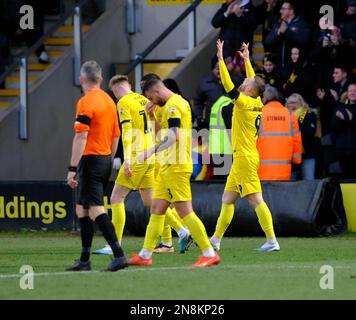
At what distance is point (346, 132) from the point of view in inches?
797

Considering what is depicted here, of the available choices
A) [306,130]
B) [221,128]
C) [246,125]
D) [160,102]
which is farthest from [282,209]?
[160,102]

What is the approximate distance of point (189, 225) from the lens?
1365cm

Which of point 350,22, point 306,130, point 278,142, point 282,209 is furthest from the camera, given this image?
point 350,22

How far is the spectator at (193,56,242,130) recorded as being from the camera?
21.5m

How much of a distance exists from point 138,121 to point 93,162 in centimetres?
272

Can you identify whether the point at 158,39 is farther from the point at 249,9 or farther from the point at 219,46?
the point at 219,46

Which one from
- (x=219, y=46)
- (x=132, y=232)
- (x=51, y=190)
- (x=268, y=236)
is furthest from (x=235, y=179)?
(x=51, y=190)

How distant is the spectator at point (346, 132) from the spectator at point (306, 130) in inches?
13.7

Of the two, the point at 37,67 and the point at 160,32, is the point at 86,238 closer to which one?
the point at 37,67

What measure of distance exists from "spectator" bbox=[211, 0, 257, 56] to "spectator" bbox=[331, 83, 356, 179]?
2746mm

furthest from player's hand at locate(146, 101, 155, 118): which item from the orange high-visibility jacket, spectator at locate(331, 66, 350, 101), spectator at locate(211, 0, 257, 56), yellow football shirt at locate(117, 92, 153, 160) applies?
spectator at locate(211, 0, 257, 56)

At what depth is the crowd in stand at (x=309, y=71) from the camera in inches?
803

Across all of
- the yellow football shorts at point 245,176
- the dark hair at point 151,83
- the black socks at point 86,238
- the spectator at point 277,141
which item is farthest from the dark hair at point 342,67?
the black socks at point 86,238
